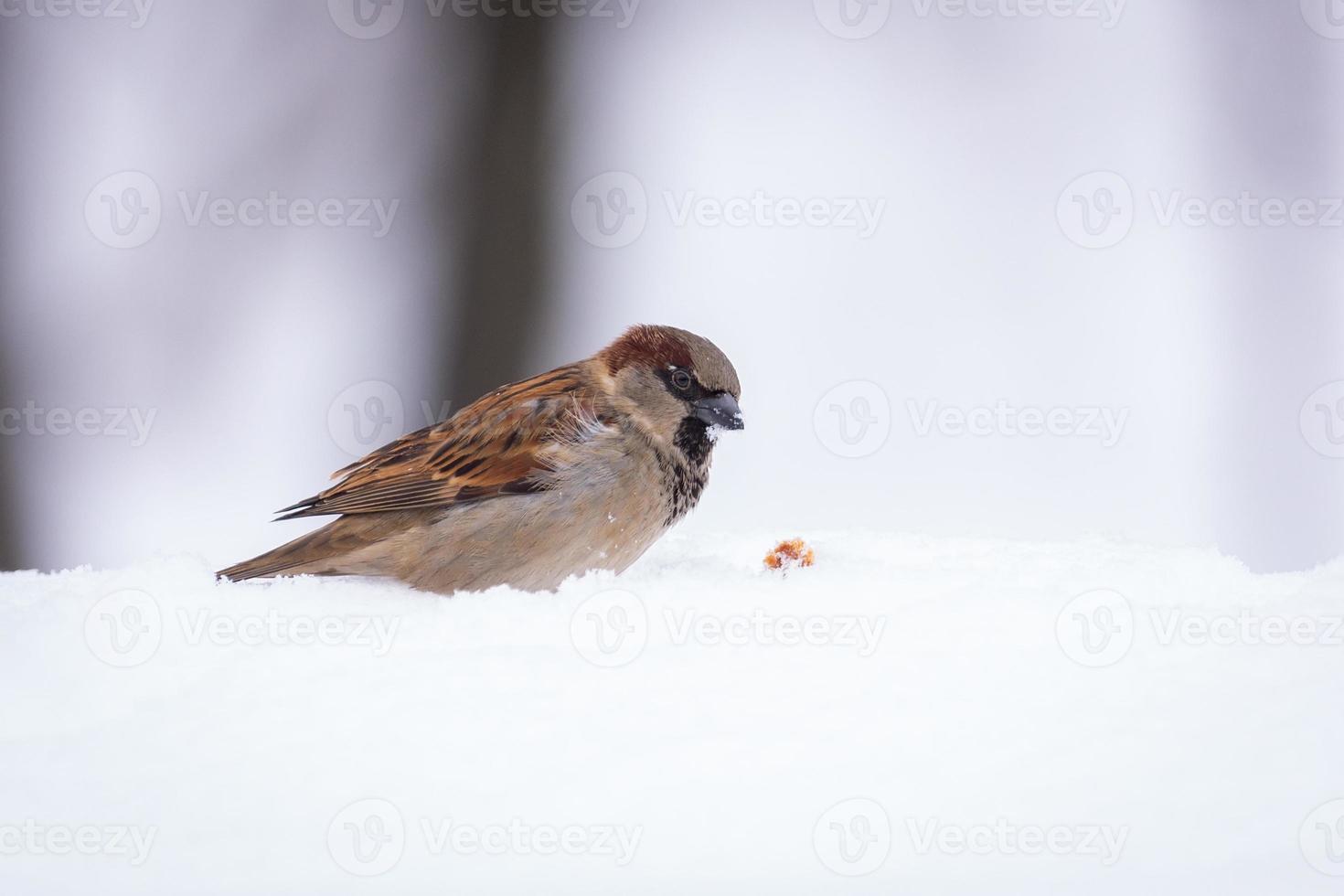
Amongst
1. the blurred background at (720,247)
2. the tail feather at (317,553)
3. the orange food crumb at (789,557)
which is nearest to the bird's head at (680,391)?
the orange food crumb at (789,557)

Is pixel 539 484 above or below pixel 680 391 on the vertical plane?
below

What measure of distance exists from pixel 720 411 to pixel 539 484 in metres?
0.53

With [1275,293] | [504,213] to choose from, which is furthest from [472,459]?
[1275,293]

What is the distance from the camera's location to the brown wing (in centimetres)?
308

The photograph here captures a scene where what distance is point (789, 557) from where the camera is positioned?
267 centimetres

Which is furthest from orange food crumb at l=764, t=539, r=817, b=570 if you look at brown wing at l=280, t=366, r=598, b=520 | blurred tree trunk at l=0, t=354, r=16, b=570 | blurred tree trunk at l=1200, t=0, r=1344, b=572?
blurred tree trunk at l=0, t=354, r=16, b=570

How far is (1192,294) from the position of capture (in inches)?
277

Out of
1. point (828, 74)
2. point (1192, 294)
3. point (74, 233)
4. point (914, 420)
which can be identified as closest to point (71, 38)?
point (74, 233)

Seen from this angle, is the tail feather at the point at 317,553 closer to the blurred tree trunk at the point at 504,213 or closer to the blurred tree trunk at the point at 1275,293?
the blurred tree trunk at the point at 504,213

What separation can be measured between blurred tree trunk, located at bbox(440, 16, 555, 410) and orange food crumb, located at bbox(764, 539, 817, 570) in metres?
2.40

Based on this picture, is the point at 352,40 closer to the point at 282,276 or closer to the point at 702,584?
the point at 282,276

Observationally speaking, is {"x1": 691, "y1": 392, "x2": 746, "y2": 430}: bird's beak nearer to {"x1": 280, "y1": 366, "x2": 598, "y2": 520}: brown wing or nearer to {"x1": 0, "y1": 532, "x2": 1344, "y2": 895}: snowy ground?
{"x1": 280, "y1": 366, "x2": 598, "y2": 520}: brown wing

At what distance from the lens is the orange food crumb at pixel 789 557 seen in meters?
2.65

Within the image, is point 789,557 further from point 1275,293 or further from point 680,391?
point 1275,293
